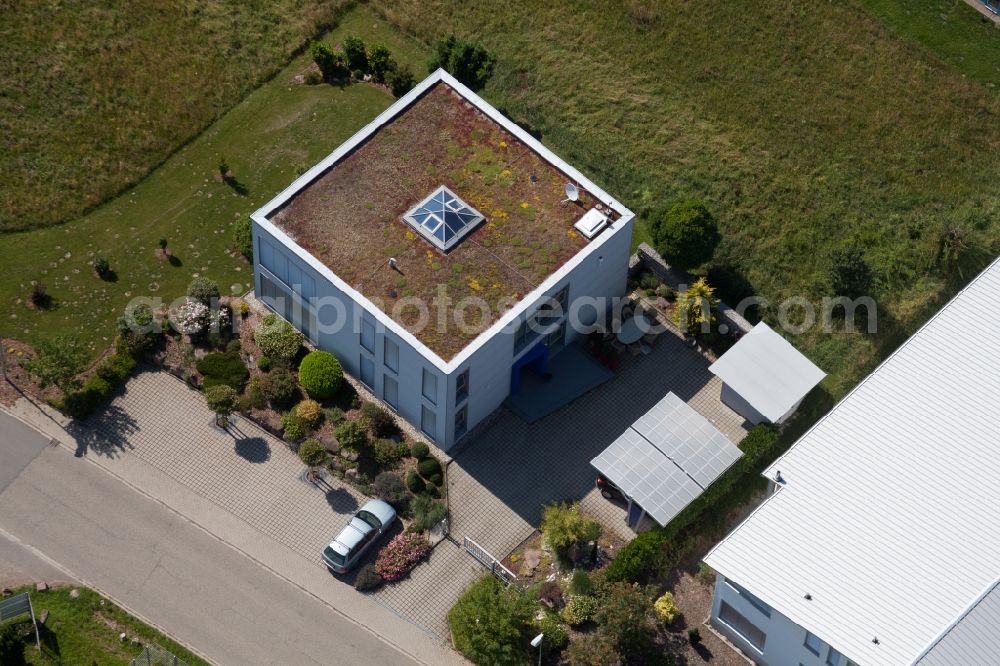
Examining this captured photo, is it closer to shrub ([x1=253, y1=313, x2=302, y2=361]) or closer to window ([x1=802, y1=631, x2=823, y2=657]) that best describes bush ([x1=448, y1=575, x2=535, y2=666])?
window ([x1=802, y1=631, x2=823, y2=657])

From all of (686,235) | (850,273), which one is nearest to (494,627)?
(686,235)

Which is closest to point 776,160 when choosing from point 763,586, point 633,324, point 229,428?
point 633,324

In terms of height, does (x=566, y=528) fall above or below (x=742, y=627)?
below

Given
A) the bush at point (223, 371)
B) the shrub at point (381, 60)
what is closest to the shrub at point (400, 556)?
the bush at point (223, 371)

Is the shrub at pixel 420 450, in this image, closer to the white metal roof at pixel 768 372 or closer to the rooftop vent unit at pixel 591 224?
the rooftop vent unit at pixel 591 224

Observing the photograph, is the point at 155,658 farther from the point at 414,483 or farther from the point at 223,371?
the point at 223,371

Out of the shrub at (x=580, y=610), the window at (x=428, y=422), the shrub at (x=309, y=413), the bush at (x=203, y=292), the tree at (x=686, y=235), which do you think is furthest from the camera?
the bush at (x=203, y=292)

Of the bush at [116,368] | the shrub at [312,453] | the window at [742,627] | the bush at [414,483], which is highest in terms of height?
the window at [742,627]
